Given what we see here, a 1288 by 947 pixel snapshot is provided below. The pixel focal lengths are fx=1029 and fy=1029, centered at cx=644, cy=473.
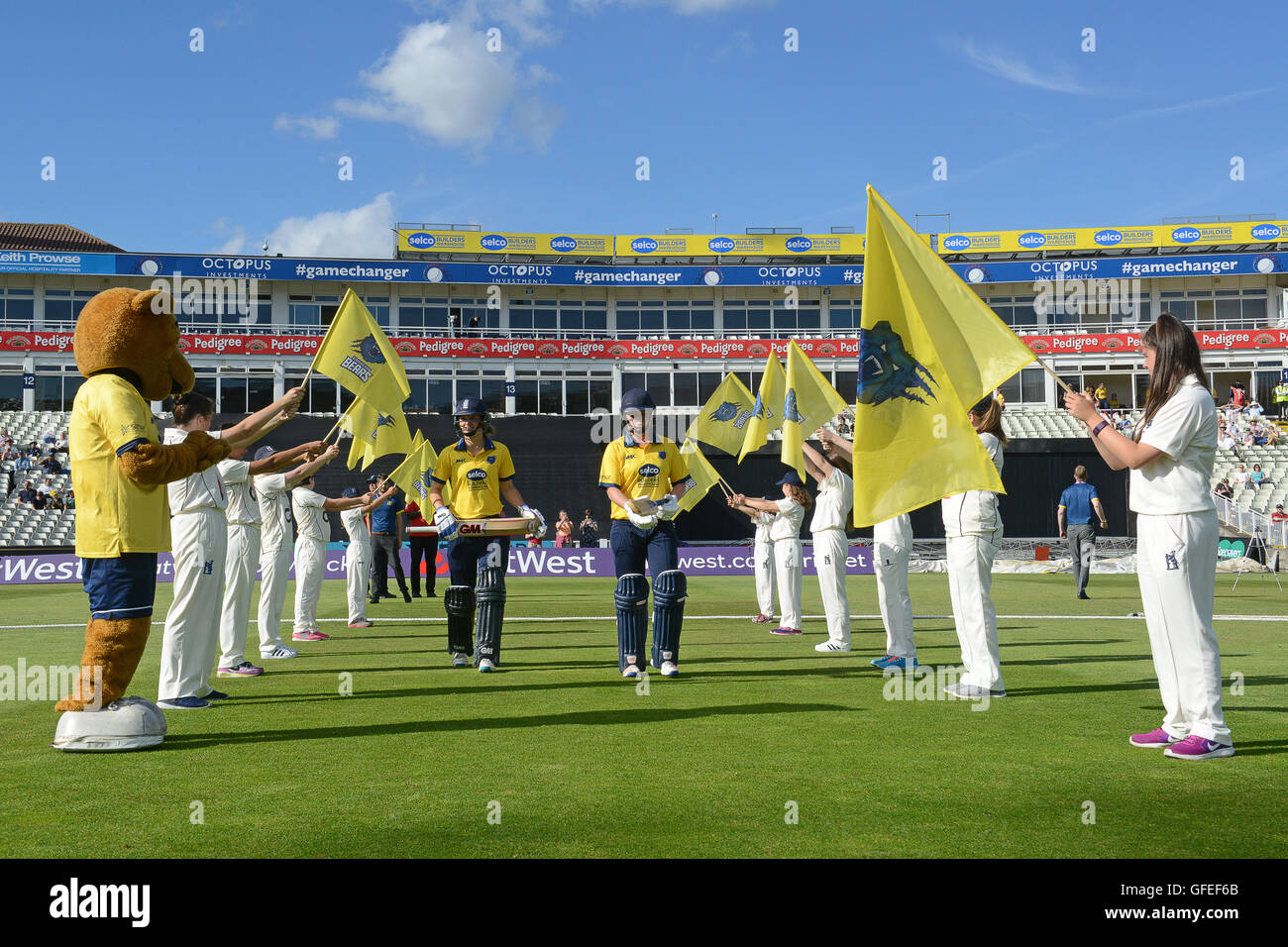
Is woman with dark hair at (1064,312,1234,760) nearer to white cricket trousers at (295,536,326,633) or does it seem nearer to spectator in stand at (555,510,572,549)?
white cricket trousers at (295,536,326,633)

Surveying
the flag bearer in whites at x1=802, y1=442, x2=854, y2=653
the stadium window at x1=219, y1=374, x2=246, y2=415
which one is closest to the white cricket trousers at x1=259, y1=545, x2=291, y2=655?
the flag bearer in whites at x1=802, y1=442, x2=854, y2=653

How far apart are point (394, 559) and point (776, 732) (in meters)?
15.2

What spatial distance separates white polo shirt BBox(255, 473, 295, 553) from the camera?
428 inches

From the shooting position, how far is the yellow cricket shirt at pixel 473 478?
9.26 meters

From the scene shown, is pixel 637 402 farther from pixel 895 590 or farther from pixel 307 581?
pixel 307 581

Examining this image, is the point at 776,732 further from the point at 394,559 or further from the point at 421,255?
the point at 421,255

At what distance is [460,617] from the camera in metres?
9.66

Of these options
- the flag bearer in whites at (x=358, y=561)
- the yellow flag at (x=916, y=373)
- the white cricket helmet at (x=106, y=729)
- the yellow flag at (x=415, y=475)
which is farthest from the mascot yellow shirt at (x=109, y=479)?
the yellow flag at (x=415, y=475)

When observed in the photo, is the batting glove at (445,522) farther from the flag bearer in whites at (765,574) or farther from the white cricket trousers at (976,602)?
the flag bearer in whites at (765,574)

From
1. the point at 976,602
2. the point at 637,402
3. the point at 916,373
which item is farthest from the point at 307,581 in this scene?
the point at 916,373

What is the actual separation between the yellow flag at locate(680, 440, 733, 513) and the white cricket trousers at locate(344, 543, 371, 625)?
5.01 m

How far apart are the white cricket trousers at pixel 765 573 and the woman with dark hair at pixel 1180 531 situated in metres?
8.65

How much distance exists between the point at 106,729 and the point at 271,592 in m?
5.37

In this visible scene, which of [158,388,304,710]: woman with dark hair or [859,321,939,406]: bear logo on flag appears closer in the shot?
[859,321,939,406]: bear logo on flag
